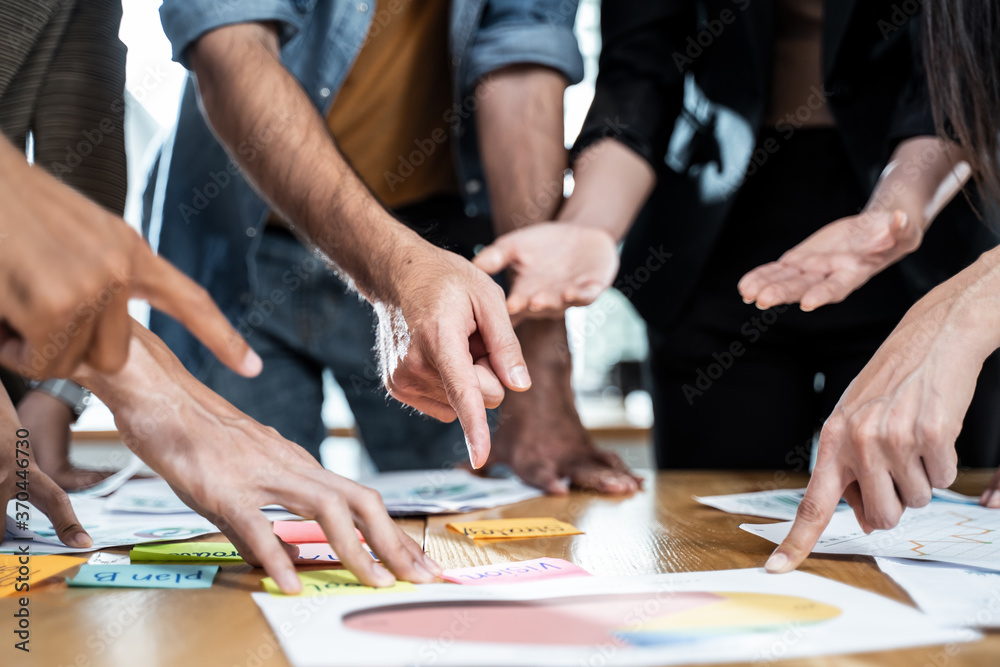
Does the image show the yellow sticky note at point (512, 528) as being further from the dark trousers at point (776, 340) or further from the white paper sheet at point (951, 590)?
the dark trousers at point (776, 340)

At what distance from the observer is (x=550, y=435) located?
1062 mm

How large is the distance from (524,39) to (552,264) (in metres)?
0.40

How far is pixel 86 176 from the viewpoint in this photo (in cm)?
96

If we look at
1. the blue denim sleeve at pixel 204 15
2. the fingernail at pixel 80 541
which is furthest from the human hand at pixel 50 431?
the blue denim sleeve at pixel 204 15

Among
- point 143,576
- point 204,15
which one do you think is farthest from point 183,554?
point 204,15

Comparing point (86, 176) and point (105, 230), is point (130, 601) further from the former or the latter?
point (86, 176)

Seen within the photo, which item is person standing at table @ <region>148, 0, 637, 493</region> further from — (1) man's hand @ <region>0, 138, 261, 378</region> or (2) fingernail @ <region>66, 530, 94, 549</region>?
(1) man's hand @ <region>0, 138, 261, 378</region>

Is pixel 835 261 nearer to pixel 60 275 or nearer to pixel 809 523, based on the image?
pixel 809 523

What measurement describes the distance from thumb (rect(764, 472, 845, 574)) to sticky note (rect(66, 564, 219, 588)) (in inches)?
15.3

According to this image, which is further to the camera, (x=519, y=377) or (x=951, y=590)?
(x=519, y=377)

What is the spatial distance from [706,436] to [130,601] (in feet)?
2.97

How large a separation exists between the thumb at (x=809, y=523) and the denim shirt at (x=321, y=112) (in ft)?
2.73

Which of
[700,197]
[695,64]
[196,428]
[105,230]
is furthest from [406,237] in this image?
[695,64]

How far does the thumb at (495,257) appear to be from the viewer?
0.91 m
